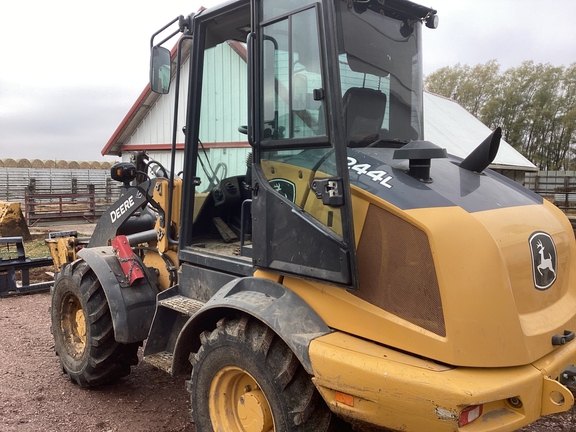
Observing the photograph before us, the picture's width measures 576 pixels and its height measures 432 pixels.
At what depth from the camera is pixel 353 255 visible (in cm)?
237

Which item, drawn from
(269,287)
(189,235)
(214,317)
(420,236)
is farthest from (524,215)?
(189,235)

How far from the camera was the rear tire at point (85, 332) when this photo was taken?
13.4ft

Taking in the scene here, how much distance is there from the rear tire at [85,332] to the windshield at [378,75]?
2.55 meters

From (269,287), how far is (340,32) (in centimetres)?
150

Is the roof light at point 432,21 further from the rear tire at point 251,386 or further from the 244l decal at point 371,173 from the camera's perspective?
the rear tire at point 251,386

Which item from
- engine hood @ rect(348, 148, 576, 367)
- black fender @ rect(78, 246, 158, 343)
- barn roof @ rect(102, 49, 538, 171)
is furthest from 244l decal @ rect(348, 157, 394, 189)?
barn roof @ rect(102, 49, 538, 171)

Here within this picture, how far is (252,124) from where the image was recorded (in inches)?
113

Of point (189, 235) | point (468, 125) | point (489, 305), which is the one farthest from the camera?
point (468, 125)

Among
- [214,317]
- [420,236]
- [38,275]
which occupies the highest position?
[420,236]

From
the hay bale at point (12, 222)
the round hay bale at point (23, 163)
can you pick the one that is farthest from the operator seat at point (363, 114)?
the round hay bale at point (23, 163)

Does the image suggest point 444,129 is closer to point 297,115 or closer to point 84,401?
point 84,401

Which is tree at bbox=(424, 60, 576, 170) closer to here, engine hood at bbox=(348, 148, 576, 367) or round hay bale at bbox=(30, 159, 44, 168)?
round hay bale at bbox=(30, 159, 44, 168)

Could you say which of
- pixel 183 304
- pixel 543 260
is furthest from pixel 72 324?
pixel 543 260

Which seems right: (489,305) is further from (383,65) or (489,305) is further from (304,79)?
(383,65)
